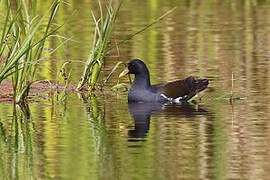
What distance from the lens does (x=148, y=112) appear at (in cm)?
1420

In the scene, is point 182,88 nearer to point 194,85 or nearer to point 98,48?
point 194,85

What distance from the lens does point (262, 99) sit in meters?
14.5

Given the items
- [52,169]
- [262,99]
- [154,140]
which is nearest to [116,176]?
[52,169]

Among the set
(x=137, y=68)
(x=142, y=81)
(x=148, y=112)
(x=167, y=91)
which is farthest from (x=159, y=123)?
(x=137, y=68)

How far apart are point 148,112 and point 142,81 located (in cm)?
132

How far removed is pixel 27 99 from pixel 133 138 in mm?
3249

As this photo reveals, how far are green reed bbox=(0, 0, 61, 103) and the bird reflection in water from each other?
117cm

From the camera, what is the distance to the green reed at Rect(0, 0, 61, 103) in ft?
44.2

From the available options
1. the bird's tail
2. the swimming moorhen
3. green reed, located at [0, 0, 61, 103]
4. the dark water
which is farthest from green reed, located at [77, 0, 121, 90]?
the bird's tail

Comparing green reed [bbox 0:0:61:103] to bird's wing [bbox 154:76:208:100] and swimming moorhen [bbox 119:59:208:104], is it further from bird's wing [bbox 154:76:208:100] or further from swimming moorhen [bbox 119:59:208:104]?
bird's wing [bbox 154:76:208:100]

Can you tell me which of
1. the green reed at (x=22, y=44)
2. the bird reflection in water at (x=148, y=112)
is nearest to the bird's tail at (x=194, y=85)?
the bird reflection in water at (x=148, y=112)

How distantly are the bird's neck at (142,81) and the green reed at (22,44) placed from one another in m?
1.19

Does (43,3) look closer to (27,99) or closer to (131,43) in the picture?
(131,43)

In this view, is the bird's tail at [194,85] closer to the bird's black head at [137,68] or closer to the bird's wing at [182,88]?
the bird's wing at [182,88]
